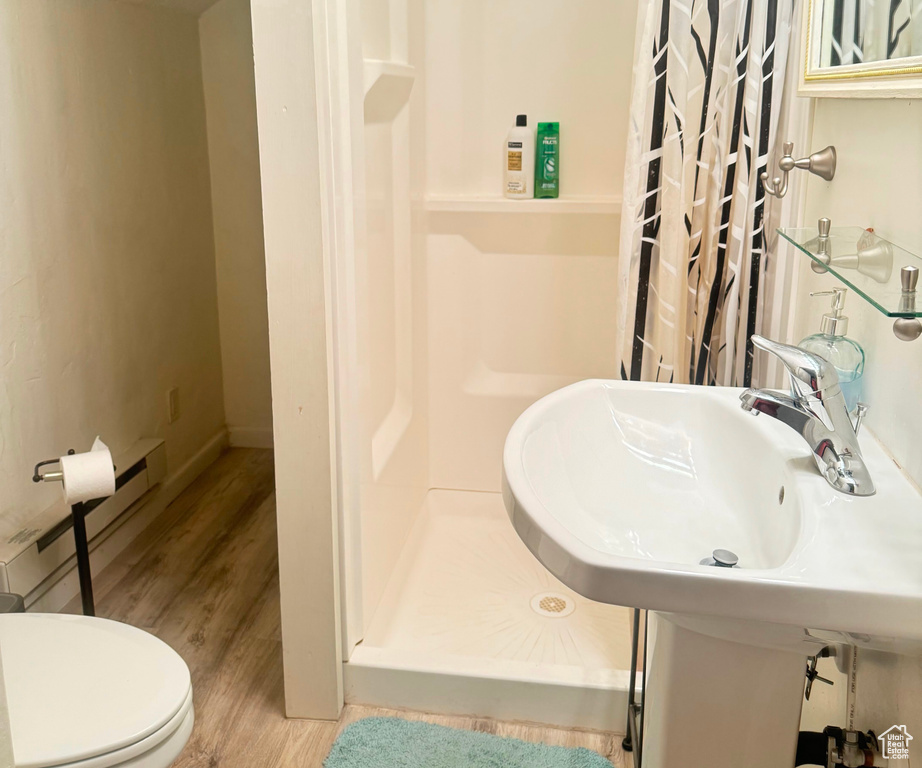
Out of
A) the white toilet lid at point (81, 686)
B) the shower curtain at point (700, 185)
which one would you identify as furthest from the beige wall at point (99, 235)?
the shower curtain at point (700, 185)

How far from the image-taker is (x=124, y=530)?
245cm

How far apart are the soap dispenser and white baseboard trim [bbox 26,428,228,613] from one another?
5.76 feet

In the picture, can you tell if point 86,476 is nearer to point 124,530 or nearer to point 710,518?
point 124,530

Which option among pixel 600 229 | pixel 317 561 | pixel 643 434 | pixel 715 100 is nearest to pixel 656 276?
pixel 715 100

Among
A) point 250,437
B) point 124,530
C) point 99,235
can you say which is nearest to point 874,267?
point 99,235

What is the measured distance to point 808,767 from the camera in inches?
43.7

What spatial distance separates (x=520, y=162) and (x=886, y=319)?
4.68 feet

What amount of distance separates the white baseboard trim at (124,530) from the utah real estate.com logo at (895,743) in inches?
69.1

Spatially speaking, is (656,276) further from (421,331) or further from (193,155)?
(193,155)

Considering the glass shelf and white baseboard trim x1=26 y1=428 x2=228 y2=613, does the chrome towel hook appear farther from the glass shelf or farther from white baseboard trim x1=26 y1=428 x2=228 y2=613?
white baseboard trim x1=26 y1=428 x2=228 y2=613

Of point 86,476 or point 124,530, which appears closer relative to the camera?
point 86,476

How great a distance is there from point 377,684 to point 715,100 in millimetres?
1369

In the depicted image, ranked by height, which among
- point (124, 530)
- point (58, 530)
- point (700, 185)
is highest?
point (700, 185)

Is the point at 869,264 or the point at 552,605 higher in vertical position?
the point at 869,264
